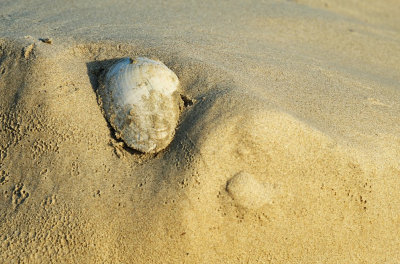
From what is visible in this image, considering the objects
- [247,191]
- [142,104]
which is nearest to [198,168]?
[247,191]

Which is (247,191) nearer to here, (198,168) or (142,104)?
(198,168)

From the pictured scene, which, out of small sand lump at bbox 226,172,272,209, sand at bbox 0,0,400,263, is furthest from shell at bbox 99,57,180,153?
small sand lump at bbox 226,172,272,209

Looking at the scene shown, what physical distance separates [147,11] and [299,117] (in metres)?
1.91

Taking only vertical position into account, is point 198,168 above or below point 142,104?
below

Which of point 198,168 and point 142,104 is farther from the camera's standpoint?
point 142,104

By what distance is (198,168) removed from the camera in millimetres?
2123

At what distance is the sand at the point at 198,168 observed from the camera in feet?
6.81

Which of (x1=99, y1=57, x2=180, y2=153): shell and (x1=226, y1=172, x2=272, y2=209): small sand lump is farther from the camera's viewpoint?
(x1=99, y1=57, x2=180, y2=153): shell

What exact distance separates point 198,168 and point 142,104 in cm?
52

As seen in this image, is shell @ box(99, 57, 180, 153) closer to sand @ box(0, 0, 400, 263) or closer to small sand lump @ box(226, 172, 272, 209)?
sand @ box(0, 0, 400, 263)

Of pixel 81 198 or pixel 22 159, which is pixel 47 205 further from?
pixel 22 159

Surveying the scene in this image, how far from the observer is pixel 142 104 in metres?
2.32

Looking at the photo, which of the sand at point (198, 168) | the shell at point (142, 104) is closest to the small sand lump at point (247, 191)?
the sand at point (198, 168)

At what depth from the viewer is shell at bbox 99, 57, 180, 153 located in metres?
2.29
